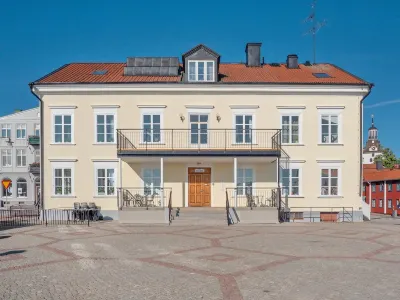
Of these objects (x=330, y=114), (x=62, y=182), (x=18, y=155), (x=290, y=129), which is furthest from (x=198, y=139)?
(x=18, y=155)

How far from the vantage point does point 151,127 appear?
21.3 m

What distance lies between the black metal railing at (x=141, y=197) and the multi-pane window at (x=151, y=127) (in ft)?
9.20


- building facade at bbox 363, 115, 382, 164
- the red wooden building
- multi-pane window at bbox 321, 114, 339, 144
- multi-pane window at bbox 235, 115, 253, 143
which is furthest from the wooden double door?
building facade at bbox 363, 115, 382, 164

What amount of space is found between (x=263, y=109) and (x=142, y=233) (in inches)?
402

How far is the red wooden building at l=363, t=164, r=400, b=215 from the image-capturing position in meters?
43.6

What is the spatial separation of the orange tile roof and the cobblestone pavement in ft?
30.8

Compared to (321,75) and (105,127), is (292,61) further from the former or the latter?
(105,127)

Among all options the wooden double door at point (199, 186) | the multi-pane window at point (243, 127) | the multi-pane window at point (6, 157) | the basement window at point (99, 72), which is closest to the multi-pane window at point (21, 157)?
the multi-pane window at point (6, 157)

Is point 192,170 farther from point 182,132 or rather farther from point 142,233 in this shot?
point 142,233

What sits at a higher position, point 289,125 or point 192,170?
point 289,125

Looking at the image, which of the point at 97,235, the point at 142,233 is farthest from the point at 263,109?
the point at 97,235

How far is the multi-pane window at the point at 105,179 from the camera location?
21172mm

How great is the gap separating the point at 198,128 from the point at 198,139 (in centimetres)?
73

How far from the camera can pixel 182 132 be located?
69.2 ft
